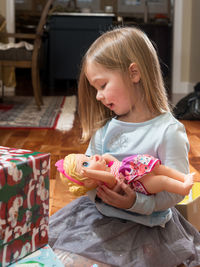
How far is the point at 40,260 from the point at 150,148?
0.33 metres

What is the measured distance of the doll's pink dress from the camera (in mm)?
812

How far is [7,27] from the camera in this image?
4.45m

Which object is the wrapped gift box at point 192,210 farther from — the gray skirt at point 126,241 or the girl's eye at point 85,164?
the girl's eye at point 85,164

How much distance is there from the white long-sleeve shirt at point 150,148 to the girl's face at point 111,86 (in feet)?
0.20

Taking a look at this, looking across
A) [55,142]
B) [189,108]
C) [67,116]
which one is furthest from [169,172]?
[189,108]

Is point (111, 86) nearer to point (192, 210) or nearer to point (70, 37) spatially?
point (192, 210)

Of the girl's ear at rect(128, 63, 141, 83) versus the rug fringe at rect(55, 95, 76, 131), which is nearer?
the girl's ear at rect(128, 63, 141, 83)

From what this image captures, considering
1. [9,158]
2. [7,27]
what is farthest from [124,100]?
[7,27]

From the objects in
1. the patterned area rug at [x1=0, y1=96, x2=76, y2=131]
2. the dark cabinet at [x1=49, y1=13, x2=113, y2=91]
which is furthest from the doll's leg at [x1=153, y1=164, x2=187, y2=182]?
the dark cabinet at [x1=49, y1=13, x2=113, y2=91]

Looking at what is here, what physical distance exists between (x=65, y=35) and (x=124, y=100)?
4063 mm

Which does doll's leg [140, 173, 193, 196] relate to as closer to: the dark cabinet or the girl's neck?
the girl's neck

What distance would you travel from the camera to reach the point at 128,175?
0.84m

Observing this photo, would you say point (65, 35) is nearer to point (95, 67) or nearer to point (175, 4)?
point (175, 4)

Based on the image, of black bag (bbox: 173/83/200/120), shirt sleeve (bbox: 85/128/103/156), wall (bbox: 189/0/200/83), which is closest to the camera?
shirt sleeve (bbox: 85/128/103/156)
